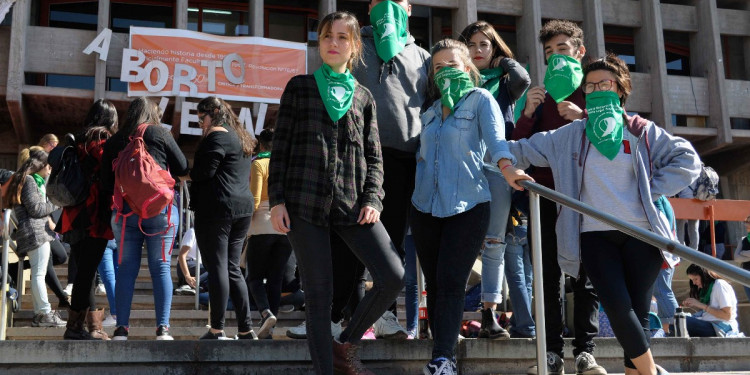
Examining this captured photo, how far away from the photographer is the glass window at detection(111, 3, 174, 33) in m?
19.5

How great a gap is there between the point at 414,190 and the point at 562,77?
1.11m

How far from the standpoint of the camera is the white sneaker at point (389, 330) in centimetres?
481

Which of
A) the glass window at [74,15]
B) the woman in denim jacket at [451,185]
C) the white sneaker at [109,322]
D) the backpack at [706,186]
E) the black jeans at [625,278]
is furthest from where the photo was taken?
the glass window at [74,15]

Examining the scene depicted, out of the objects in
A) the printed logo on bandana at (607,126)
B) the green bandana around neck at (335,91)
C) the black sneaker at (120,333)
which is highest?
the green bandana around neck at (335,91)

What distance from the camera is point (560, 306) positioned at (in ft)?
15.3

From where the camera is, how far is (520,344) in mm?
4961

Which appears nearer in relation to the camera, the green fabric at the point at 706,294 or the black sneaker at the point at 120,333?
the black sneaker at the point at 120,333

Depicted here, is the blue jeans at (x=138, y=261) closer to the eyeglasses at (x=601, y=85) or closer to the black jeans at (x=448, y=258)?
the black jeans at (x=448, y=258)

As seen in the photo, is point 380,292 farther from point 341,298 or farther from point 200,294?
point 200,294

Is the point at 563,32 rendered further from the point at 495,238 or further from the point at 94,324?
the point at 94,324

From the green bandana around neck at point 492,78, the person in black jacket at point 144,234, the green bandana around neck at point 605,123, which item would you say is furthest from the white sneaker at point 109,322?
the green bandana around neck at point 605,123

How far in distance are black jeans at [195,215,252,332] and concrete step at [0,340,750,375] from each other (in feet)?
2.82

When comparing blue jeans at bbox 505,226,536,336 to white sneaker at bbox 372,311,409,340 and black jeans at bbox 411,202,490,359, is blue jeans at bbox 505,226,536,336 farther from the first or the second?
black jeans at bbox 411,202,490,359

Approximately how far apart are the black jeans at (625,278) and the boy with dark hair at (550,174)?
11.6 inches
